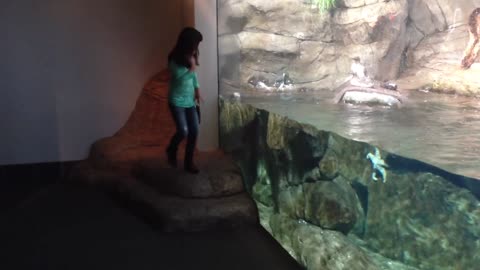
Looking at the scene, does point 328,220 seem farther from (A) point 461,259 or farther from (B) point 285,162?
(A) point 461,259

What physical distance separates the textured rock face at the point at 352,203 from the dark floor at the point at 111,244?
0.28 m

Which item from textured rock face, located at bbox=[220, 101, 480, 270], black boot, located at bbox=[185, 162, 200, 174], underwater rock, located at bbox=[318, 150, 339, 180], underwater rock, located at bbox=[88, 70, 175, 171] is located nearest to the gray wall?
underwater rock, located at bbox=[88, 70, 175, 171]

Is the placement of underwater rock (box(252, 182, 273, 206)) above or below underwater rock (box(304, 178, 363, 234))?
below

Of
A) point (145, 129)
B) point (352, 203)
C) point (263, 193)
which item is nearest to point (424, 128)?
point (352, 203)

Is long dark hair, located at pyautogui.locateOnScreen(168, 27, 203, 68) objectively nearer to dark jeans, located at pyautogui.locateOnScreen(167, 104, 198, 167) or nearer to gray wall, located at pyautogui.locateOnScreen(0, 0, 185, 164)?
dark jeans, located at pyautogui.locateOnScreen(167, 104, 198, 167)

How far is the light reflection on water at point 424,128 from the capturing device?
1788 millimetres

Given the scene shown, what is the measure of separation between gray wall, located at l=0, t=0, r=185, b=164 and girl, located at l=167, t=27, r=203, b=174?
2.12 m

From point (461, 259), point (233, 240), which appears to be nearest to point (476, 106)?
point (461, 259)

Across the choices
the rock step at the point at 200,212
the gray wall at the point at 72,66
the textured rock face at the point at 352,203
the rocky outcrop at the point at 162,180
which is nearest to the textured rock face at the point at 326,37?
the textured rock face at the point at 352,203

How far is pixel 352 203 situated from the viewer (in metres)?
2.56

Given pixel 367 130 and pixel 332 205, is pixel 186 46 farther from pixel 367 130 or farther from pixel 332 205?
pixel 367 130

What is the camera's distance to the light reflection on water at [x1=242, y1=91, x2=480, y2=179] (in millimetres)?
1788

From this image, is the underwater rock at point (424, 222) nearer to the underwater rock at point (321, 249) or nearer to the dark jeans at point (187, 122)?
the underwater rock at point (321, 249)

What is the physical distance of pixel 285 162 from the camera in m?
3.54
